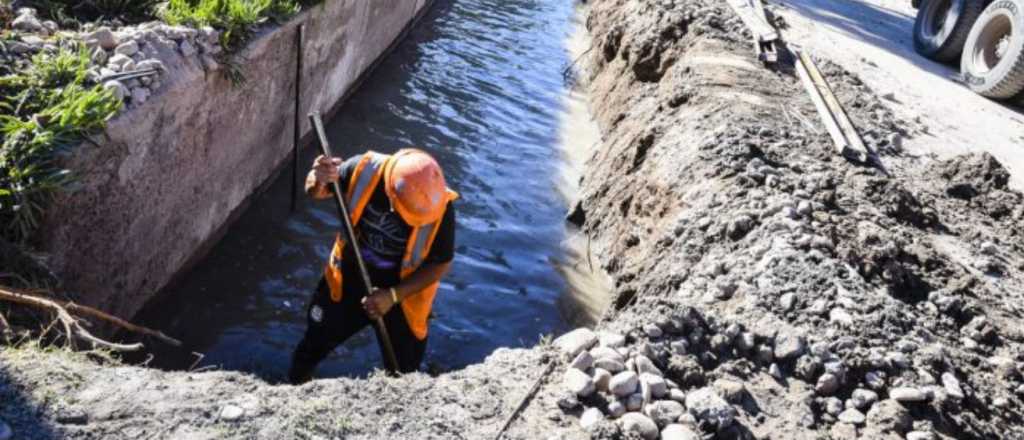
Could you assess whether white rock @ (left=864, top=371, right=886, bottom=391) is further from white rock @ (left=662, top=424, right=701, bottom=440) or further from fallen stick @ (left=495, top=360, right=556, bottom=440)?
fallen stick @ (left=495, top=360, right=556, bottom=440)

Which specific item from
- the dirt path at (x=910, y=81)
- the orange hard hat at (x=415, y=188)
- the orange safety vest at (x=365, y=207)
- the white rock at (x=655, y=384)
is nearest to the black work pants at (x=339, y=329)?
the orange safety vest at (x=365, y=207)

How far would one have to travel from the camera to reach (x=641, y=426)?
4.07 meters

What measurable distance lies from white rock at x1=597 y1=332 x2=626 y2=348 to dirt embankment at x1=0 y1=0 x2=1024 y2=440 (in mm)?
12

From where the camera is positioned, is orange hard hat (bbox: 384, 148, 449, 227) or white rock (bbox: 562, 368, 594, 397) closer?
white rock (bbox: 562, 368, 594, 397)

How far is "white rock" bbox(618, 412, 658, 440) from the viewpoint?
160 inches

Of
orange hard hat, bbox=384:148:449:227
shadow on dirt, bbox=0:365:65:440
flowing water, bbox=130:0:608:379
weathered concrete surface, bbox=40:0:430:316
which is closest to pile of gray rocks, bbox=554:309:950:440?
orange hard hat, bbox=384:148:449:227

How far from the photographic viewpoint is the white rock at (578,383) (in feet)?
13.9

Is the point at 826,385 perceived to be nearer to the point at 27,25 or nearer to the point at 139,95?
the point at 139,95

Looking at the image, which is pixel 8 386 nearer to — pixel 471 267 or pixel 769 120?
pixel 471 267

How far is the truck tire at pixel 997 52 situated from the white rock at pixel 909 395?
759 cm

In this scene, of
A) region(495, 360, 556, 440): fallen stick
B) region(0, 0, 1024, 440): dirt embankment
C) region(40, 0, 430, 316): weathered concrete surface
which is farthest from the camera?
region(40, 0, 430, 316): weathered concrete surface

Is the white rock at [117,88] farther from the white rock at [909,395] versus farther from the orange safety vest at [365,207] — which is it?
the white rock at [909,395]

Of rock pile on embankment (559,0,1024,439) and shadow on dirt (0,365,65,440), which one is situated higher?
rock pile on embankment (559,0,1024,439)

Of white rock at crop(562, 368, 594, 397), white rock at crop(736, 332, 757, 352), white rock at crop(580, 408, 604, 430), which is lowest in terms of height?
white rock at crop(580, 408, 604, 430)
